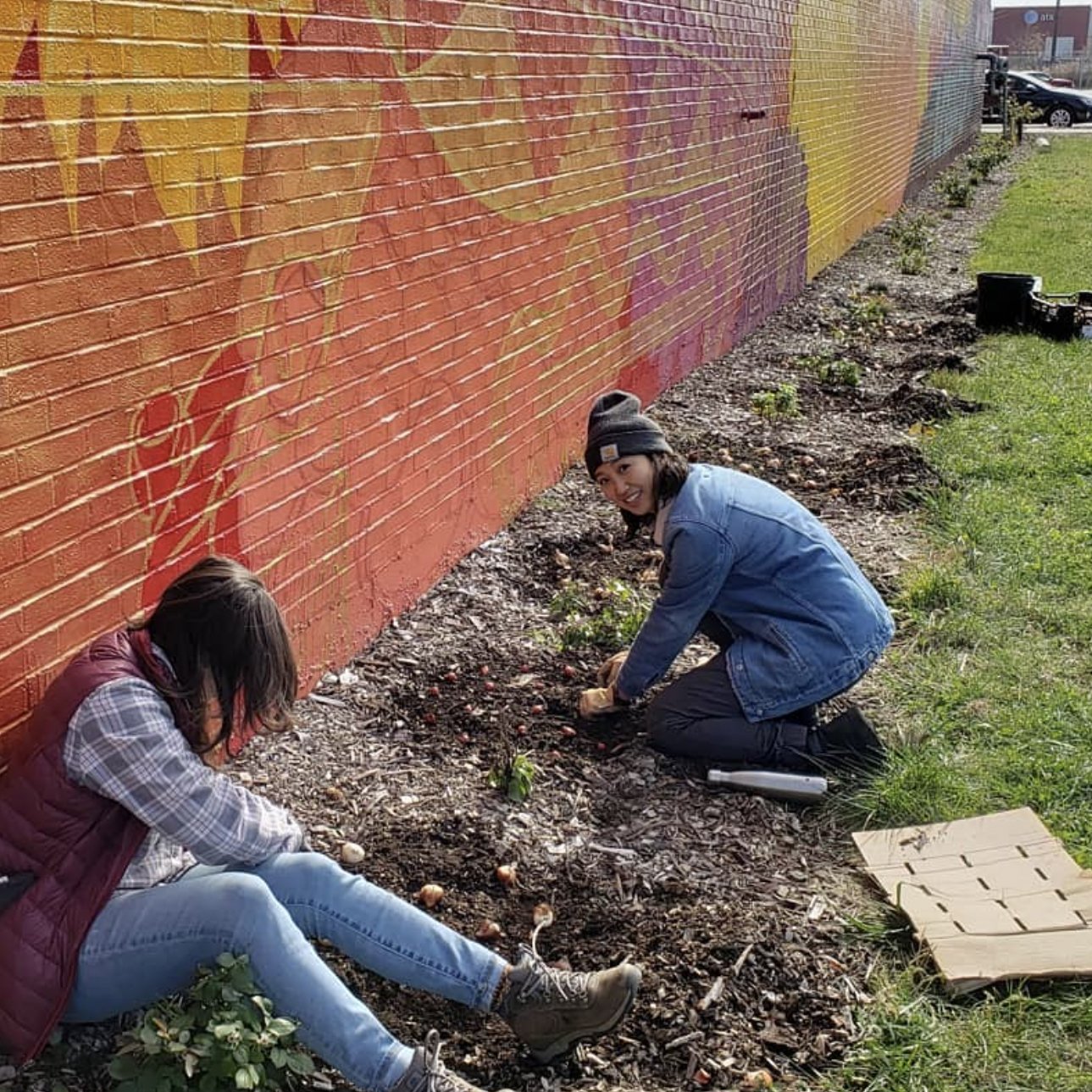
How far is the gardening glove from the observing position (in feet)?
15.0

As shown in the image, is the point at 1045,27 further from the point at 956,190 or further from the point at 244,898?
the point at 244,898

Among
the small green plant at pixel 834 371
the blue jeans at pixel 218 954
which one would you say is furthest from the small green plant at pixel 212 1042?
the small green plant at pixel 834 371

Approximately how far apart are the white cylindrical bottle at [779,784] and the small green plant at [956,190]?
18.1 meters

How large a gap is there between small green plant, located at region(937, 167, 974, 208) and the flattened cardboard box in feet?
59.7

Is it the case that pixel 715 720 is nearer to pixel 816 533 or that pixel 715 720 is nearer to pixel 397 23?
pixel 816 533

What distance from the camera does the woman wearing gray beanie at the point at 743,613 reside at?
4074 mm

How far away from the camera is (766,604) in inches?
165

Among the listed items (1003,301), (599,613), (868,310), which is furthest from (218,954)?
(868,310)

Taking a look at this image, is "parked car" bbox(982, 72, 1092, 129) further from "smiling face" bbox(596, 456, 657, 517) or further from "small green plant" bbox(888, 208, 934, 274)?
"smiling face" bbox(596, 456, 657, 517)

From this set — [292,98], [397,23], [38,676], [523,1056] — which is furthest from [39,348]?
[397,23]

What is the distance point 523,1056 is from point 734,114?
806cm

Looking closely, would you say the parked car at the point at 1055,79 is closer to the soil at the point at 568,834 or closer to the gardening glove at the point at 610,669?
the soil at the point at 568,834

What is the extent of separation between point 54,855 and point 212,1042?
464 millimetres

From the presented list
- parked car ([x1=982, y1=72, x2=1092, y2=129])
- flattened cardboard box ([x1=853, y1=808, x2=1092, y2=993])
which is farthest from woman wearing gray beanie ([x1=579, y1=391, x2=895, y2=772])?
parked car ([x1=982, y1=72, x2=1092, y2=129])
